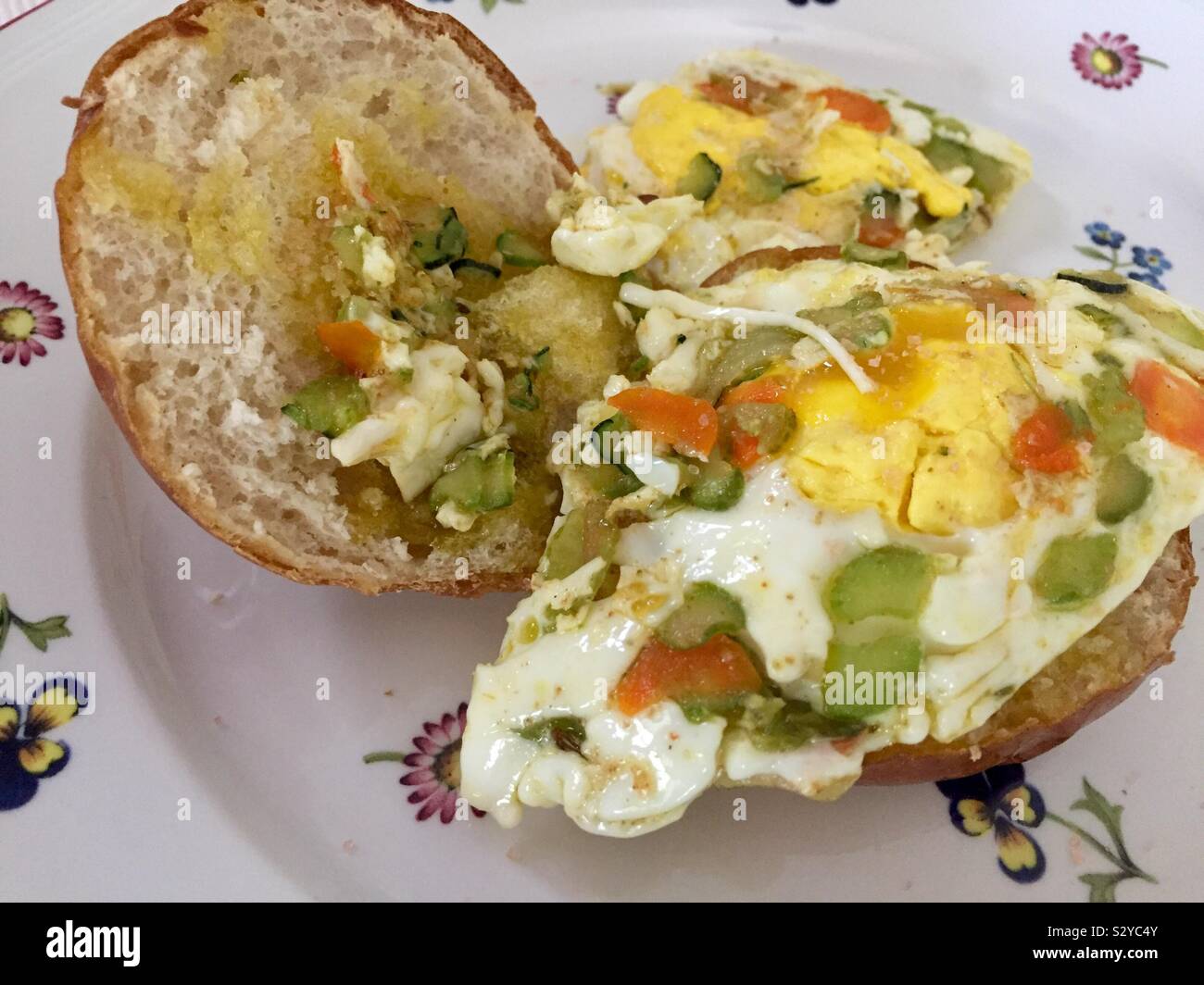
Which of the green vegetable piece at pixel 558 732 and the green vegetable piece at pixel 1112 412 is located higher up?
the green vegetable piece at pixel 1112 412

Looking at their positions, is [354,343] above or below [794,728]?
above

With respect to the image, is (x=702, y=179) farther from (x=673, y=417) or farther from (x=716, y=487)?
(x=716, y=487)

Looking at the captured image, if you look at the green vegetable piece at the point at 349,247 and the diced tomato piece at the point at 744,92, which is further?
the diced tomato piece at the point at 744,92

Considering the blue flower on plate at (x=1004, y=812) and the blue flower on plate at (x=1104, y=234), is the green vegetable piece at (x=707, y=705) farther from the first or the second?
the blue flower on plate at (x=1104, y=234)

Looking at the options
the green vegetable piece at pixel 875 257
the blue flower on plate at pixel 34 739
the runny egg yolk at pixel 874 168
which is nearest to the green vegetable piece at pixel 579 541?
the green vegetable piece at pixel 875 257

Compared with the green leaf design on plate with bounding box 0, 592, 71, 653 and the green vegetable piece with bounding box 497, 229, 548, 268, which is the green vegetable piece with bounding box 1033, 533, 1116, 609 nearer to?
the green vegetable piece with bounding box 497, 229, 548, 268

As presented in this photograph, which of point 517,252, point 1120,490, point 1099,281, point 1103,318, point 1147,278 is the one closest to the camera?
point 1120,490

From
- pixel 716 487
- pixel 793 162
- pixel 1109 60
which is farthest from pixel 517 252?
pixel 1109 60
